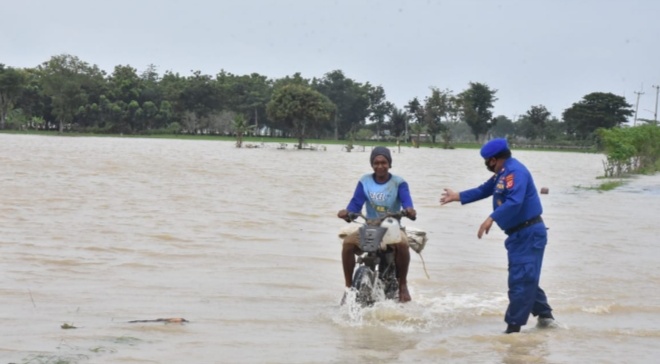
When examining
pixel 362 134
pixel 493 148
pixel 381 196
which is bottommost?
pixel 362 134

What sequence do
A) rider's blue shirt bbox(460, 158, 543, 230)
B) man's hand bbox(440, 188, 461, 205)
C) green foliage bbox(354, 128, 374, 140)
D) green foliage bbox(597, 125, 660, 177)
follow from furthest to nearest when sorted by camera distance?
green foliage bbox(354, 128, 374, 140), green foliage bbox(597, 125, 660, 177), man's hand bbox(440, 188, 461, 205), rider's blue shirt bbox(460, 158, 543, 230)

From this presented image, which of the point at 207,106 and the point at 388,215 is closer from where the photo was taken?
the point at 388,215

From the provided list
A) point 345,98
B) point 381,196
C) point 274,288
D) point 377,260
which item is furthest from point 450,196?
point 345,98

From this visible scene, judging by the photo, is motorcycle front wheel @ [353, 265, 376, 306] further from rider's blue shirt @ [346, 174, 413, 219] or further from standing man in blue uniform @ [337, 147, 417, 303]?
rider's blue shirt @ [346, 174, 413, 219]

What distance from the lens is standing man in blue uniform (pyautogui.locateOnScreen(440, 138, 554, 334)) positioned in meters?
6.67

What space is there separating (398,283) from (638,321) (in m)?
2.51

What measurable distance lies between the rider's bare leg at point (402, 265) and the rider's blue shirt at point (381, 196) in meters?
0.36

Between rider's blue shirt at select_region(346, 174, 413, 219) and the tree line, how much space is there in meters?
78.0

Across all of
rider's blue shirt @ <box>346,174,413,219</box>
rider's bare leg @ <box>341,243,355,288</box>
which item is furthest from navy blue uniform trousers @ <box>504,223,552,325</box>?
rider's bare leg @ <box>341,243,355,288</box>

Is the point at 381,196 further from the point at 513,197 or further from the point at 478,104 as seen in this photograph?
the point at 478,104

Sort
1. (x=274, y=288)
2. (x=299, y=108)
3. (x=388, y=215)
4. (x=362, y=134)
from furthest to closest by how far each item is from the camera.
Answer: (x=362, y=134)
(x=299, y=108)
(x=274, y=288)
(x=388, y=215)

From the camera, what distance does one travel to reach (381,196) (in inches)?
300

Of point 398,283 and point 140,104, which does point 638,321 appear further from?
point 140,104

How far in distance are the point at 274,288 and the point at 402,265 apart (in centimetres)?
254
